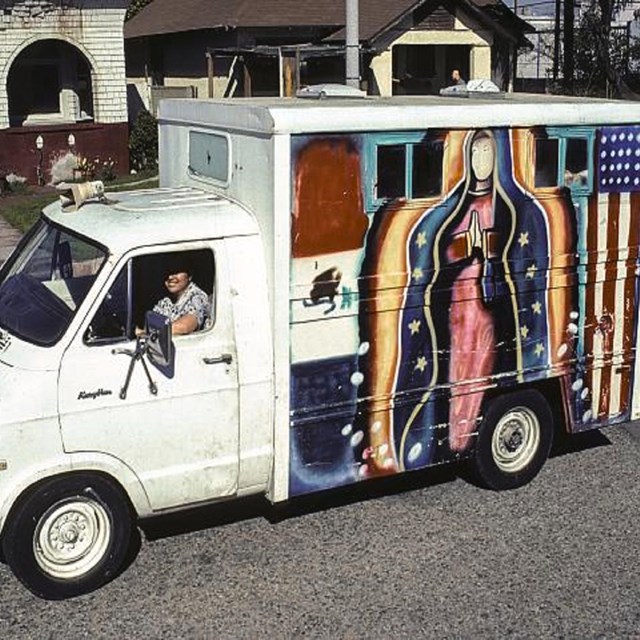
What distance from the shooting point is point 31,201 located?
21.2 m

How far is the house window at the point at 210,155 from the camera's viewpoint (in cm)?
667

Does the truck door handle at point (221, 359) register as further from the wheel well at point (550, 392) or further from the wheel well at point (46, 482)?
the wheel well at point (550, 392)

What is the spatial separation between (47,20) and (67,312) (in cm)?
1955

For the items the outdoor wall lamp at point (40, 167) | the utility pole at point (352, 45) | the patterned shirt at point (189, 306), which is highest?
the utility pole at point (352, 45)

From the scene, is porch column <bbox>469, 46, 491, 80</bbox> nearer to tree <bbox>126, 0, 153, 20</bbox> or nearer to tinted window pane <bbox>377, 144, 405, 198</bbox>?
tree <bbox>126, 0, 153, 20</bbox>

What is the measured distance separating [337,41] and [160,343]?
22546mm

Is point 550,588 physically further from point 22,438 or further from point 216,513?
point 22,438

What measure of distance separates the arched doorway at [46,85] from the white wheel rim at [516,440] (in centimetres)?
2074

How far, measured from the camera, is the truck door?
5.83 m

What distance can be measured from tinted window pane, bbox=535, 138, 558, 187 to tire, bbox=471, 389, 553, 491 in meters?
1.48

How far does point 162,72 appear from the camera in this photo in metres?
34.1

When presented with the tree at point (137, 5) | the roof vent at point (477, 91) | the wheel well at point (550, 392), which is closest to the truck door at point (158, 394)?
the wheel well at point (550, 392)

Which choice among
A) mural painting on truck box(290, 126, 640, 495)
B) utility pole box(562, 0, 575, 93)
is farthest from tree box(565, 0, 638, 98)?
mural painting on truck box(290, 126, 640, 495)

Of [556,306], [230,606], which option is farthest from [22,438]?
[556,306]
